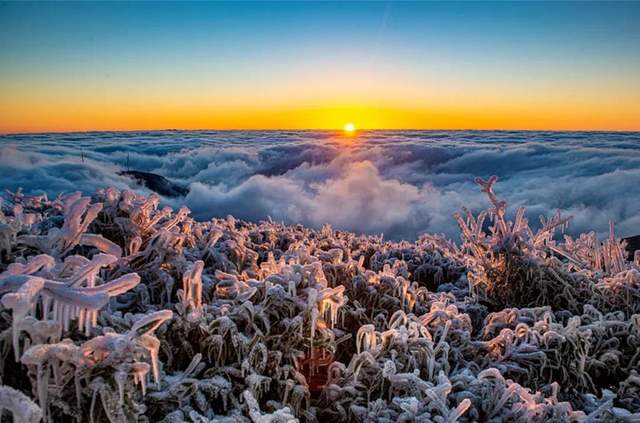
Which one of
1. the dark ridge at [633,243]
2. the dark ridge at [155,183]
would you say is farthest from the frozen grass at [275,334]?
the dark ridge at [155,183]

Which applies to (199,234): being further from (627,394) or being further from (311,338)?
(627,394)

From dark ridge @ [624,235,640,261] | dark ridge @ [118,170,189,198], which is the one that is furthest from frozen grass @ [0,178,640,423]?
dark ridge @ [118,170,189,198]

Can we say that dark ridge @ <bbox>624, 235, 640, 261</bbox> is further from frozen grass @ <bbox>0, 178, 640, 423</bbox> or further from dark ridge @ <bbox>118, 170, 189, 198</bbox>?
dark ridge @ <bbox>118, 170, 189, 198</bbox>

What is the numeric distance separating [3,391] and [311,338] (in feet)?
5.04

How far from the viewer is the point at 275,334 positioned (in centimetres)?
256

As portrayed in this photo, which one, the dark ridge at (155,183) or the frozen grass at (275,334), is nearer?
the frozen grass at (275,334)

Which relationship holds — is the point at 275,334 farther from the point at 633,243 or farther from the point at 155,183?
the point at 155,183

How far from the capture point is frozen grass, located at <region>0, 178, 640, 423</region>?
1531 mm

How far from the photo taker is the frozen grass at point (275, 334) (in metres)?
1.53

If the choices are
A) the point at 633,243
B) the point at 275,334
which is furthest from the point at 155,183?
the point at 275,334

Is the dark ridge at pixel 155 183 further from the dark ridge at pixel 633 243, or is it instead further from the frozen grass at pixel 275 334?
the frozen grass at pixel 275 334

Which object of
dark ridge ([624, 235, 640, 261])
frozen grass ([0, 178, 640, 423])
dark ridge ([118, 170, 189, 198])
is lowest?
dark ridge ([624, 235, 640, 261])

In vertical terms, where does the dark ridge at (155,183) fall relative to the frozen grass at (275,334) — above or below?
below

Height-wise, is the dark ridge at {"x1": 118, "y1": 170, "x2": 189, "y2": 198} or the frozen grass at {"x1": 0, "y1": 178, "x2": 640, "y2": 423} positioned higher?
the frozen grass at {"x1": 0, "y1": 178, "x2": 640, "y2": 423}
